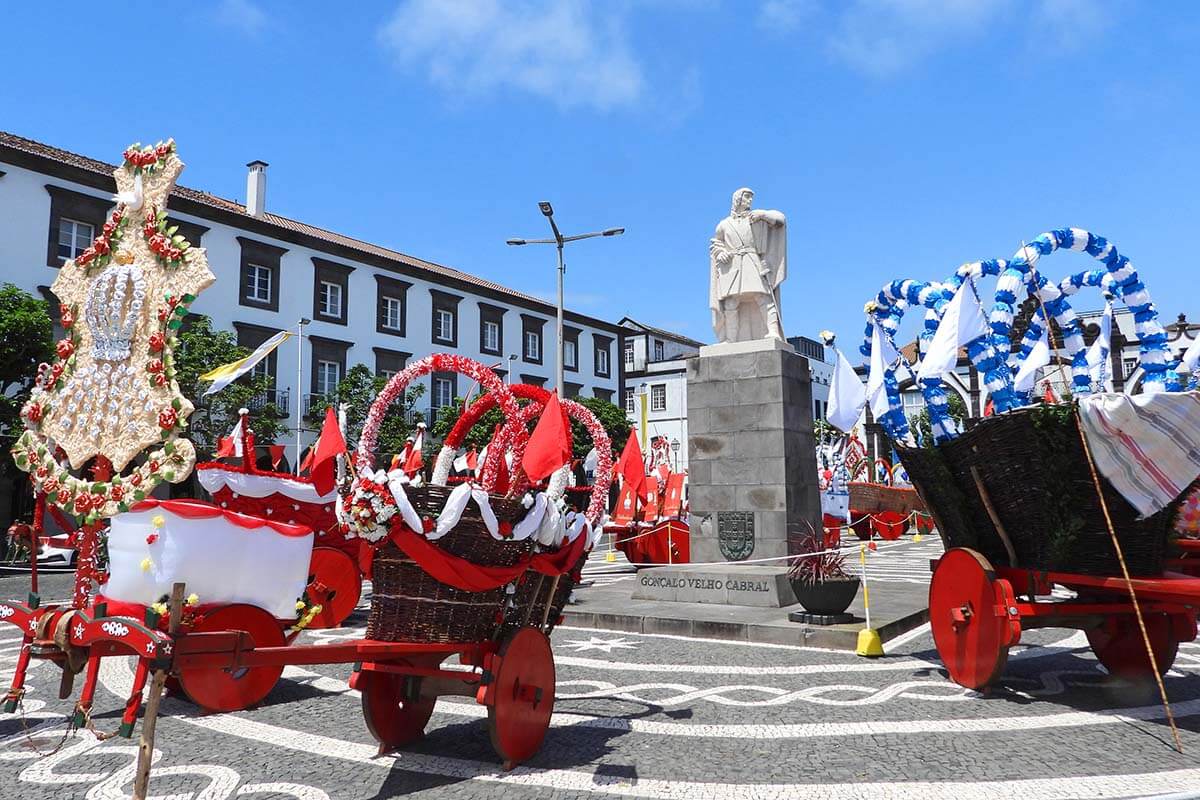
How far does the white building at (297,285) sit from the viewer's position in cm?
2398

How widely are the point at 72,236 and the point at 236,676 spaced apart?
24121 mm

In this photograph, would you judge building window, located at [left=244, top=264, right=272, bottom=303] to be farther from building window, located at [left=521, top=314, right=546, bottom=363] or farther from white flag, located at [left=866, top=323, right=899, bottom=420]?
white flag, located at [left=866, top=323, right=899, bottom=420]

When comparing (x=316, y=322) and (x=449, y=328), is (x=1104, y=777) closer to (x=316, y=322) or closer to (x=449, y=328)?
(x=316, y=322)

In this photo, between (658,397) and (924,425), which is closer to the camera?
(924,425)

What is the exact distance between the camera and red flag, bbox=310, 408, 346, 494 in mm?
8508

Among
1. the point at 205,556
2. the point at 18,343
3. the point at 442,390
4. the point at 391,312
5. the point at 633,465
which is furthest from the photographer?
the point at 442,390

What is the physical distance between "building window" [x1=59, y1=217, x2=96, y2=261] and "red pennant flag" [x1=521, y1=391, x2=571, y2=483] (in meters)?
24.9

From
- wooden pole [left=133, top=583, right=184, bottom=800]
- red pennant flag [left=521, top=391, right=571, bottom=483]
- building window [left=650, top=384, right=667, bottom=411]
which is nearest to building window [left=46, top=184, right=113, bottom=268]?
red pennant flag [left=521, top=391, right=571, bottom=483]

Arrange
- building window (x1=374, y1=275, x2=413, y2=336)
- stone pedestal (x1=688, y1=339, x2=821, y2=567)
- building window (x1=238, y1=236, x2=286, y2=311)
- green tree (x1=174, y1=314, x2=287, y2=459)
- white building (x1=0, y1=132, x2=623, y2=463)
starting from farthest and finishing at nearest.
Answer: building window (x1=374, y1=275, x2=413, y2=336) → building window (x1=238, y1=236, x2=286, y2=311) → white building (x1=0, y1=132, x2=623, y2=463) → green tree (x1=174, y1=314, x2=287, y2=459) → stone pedestal (x1=688, y1=339, x2=821, y2=567)

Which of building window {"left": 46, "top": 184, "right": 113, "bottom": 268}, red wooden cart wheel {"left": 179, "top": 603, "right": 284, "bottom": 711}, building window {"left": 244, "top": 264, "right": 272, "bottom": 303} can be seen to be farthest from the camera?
building window {"left": 244, "top": 264, "right": 272, "bottom": 303}

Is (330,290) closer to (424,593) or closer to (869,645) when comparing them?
(869,645)

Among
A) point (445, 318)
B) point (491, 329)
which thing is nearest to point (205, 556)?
point (445, 318)

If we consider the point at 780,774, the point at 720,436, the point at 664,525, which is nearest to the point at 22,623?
the point at 780,774

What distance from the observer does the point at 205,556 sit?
546 centimetres
